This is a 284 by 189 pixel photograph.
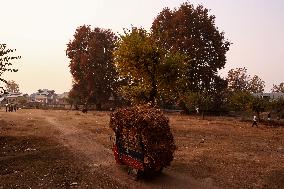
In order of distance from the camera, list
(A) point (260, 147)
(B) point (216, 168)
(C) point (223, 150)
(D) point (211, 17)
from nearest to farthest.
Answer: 1. (B) point (216, 168)
2. (C) point (223, 150)
3. (A) point (260, 147)
4. (D) point (211, 17)

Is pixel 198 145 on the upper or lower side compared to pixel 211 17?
lower

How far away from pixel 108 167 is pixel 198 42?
150 ft

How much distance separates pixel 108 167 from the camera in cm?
1884

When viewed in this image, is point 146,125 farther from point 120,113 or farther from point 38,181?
point 38,181

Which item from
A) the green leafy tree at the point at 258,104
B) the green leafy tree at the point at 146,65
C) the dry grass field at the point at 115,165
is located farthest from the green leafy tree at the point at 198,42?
the dry grass field at the point at 115,165

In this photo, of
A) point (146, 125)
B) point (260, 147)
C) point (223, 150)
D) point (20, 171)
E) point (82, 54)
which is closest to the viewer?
point (146, 125)

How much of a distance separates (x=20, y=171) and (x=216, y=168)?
34.0ft

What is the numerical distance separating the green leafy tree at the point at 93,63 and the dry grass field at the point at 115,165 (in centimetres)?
4662

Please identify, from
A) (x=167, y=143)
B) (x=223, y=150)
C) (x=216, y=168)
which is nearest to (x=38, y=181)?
(x=167, y=143)

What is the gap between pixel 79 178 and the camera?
54.9ft

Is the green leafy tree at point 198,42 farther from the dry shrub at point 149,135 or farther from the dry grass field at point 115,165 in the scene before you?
the dry shrub at point 149,135

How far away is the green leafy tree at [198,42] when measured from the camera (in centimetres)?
6069

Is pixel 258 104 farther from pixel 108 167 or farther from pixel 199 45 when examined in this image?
pixel 108 167

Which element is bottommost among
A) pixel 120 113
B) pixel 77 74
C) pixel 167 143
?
pixel 167 143
